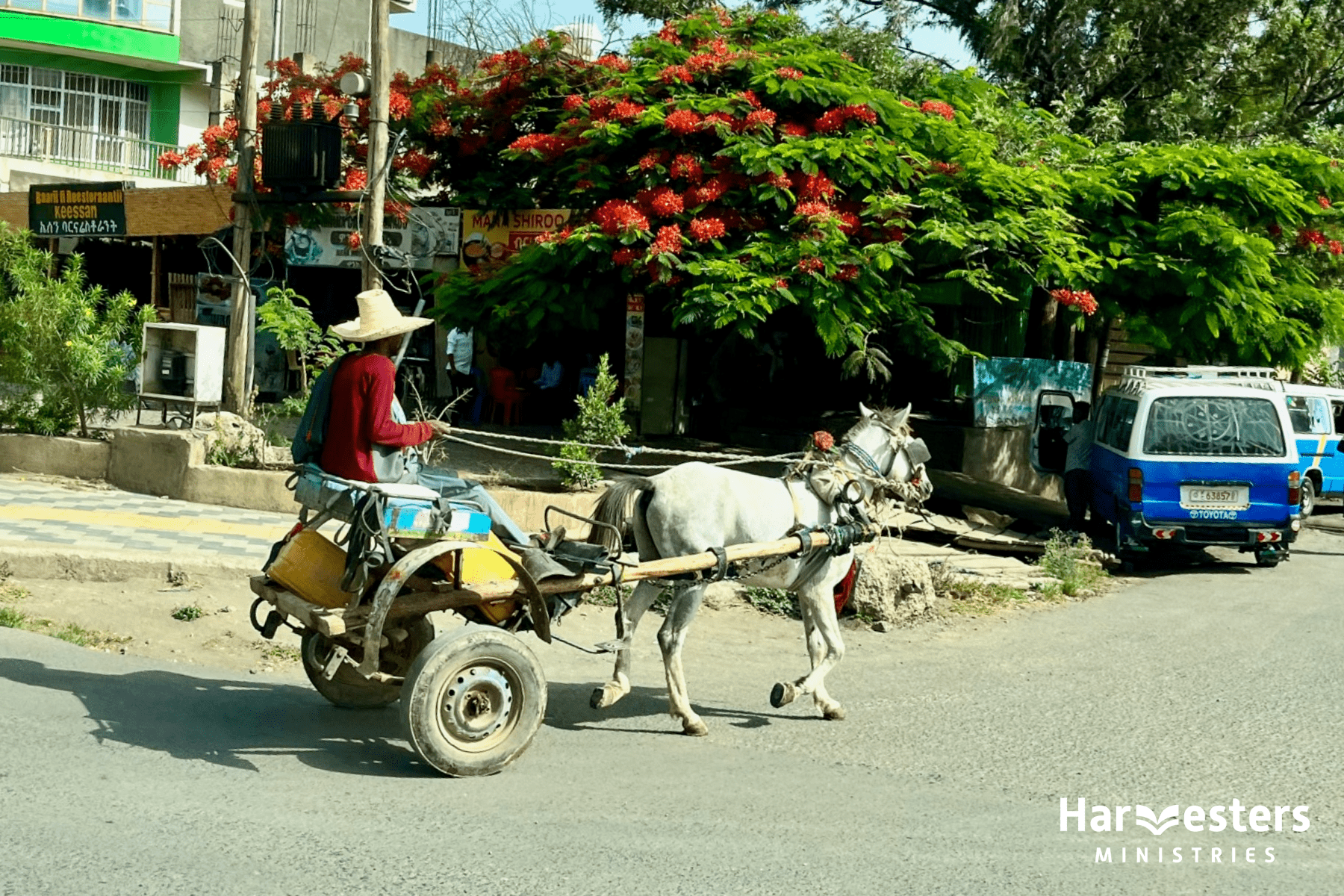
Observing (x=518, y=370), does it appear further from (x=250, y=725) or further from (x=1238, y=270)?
(x=250, y=725)

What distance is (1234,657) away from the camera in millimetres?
9742

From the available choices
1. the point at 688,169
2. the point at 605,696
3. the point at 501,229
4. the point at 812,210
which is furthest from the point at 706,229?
the point at 605,696

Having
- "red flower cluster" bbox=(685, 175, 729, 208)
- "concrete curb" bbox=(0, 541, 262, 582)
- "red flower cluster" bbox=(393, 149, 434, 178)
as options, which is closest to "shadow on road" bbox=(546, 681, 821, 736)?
"concrete curb" bbox=(0, 541, 262, 582)

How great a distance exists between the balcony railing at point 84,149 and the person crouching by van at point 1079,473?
24.0 m

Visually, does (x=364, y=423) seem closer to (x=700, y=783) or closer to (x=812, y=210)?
(x=700, y=783)

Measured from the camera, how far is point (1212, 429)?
14.0m

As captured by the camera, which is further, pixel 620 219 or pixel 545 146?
pixel 545 146

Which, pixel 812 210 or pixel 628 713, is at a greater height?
pixel 812 210

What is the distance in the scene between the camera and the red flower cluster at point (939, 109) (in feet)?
51.4

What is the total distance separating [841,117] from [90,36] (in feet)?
84.1

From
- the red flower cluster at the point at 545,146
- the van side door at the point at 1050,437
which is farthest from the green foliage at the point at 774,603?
the red flower cluster at the point at 545,146

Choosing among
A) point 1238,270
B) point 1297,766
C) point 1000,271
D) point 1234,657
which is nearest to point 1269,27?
point 1238,270

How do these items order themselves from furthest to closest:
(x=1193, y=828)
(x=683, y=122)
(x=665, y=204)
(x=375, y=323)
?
1. (x=683, y=122)
2. (x=665, y=204)
3. (x=375, y=323)
4. (x=1193, y=828)

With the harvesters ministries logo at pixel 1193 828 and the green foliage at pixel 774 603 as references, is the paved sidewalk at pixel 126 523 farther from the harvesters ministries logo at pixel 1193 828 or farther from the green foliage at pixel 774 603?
the harvesters ministries logo at pixel 1193 828
